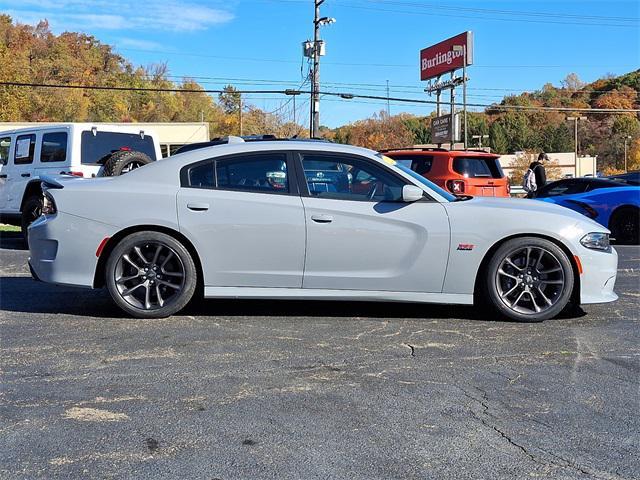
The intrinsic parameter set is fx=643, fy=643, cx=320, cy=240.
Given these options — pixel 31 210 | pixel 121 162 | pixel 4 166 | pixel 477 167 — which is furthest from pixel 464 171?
pixel 4 166

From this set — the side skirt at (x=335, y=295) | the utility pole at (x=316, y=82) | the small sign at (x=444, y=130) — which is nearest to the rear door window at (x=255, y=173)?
the side skirt at (x=335, y=295)

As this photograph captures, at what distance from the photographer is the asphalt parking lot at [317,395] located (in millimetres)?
2838

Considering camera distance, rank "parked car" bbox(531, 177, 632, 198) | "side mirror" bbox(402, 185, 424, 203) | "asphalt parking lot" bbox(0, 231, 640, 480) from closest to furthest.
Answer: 1. "asphalt parking lot" bbox(0, 231, 640, 480)
2. "side mirror" bbox(402, 185, 424, 203)
3. "parked car" bbox(531, 177, 632, 198)

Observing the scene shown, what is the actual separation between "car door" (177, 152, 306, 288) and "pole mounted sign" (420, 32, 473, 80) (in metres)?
39.6

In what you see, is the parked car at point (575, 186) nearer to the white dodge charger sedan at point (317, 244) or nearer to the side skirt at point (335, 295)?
the white dodge charger sedan at point (317, 244)

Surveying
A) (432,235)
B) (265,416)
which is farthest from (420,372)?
(432,235)

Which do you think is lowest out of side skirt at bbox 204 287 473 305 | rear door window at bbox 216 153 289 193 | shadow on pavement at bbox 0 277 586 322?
shadow on pavement at bbox 0 277 586 322

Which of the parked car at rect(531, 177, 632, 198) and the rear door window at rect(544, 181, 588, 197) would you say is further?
the rear door window at rect(544, 181, 588, 197)

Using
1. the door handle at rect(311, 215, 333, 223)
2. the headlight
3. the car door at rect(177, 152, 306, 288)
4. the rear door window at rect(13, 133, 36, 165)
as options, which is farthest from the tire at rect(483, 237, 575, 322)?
the rear door window at rect(13, 133, 36, 165)

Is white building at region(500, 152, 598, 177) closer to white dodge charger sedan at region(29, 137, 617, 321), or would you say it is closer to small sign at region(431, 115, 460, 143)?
small sign at region(431, 115, 460, 143)

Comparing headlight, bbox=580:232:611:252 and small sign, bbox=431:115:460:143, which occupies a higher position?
small sign, bbox=431:115:460:143

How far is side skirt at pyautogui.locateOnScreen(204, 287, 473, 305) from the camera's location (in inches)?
207

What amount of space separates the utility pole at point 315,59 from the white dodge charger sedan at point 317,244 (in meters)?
25.6

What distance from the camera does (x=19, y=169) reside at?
10.5 meters
